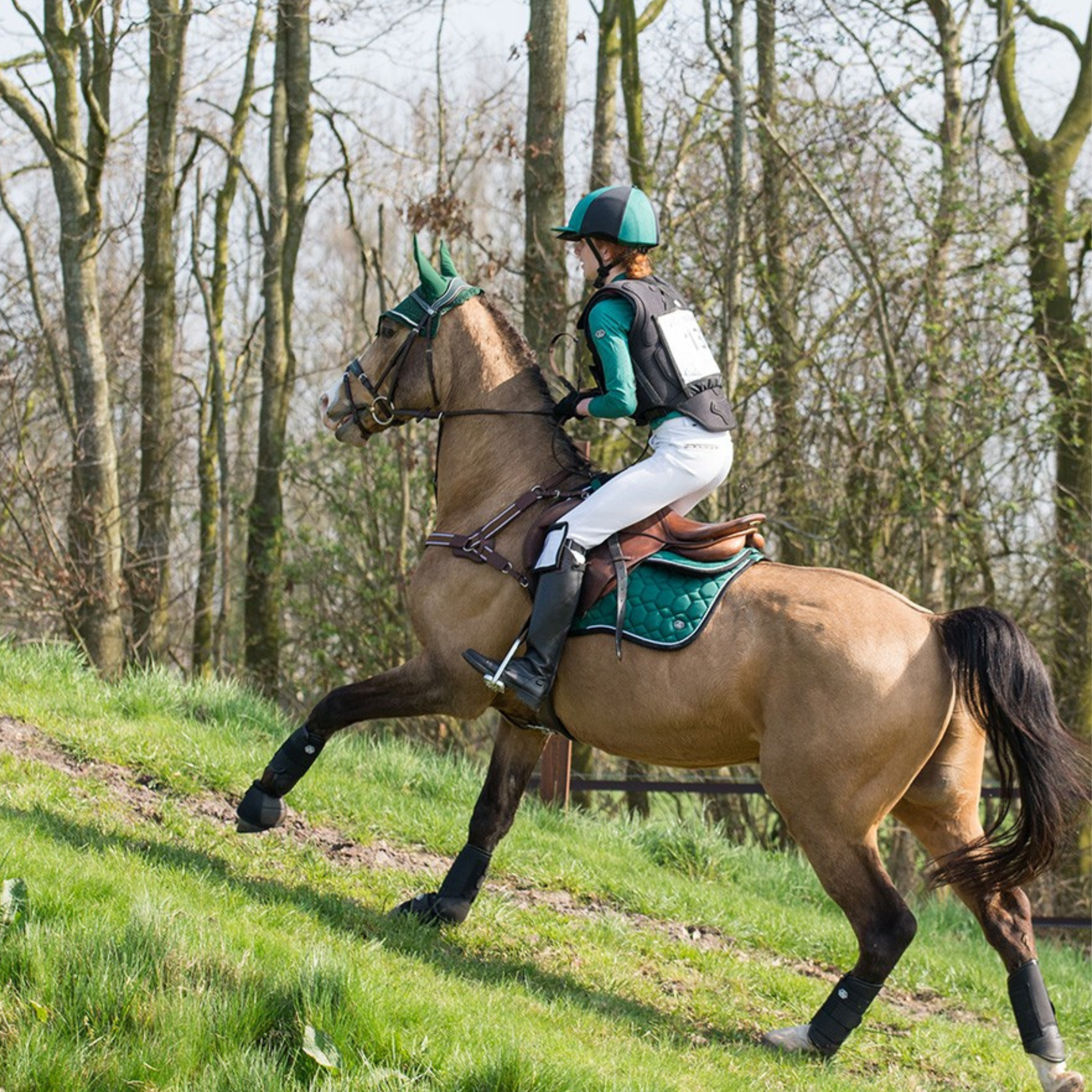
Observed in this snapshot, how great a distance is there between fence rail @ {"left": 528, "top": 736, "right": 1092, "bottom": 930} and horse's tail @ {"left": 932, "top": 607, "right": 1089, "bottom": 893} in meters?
3.41

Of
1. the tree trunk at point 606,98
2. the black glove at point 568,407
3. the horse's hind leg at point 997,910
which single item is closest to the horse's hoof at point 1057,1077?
the horse's hind leg at point 997,910

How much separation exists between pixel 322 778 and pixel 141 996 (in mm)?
3555

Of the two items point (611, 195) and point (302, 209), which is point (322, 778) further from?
point (302, 209)

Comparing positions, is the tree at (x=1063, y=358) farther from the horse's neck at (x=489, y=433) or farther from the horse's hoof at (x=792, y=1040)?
the horse's hoof at (x=792, y=1040)

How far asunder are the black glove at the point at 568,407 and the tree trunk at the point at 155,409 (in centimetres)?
886

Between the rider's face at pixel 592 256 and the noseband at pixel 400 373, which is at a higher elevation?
the rider's face at pixel 592 256

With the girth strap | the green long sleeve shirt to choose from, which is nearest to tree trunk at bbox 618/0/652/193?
the green long sleeve shirt

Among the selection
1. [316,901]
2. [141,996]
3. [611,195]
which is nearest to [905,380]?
[611,195]

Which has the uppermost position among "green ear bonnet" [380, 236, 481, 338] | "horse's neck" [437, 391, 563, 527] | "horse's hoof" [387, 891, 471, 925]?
"green ear bonnet" [380, 236, 481, 338]

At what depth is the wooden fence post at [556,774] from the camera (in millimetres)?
8562

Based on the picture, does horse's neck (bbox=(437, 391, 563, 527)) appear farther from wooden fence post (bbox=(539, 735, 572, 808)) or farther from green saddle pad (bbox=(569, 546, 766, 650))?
wooden fence post (bbox=(539, 735, 572, 808))

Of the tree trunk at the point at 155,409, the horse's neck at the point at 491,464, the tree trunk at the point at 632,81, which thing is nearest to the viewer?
the horse's neck at the point at 491,464

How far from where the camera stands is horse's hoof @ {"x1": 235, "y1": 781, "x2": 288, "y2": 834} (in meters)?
5.86

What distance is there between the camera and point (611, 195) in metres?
5.77
